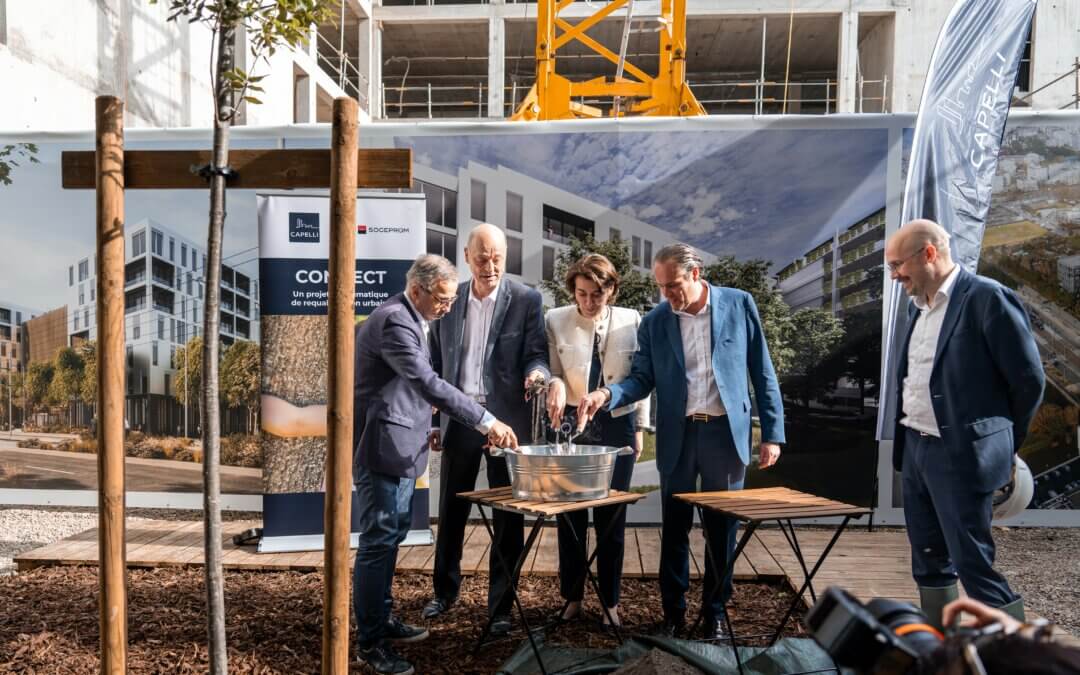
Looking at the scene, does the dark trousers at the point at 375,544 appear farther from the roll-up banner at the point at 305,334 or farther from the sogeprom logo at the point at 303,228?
the sogeprom logo at the point at 303,228

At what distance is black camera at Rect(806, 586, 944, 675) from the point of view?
1115 mm

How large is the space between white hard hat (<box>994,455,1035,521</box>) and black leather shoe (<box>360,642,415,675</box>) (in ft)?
7.09

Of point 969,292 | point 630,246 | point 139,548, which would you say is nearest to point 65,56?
point 139,548

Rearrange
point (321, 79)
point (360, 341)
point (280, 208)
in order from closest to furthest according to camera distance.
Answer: point (360, 341) < point (280, 208) < point (321, 79)

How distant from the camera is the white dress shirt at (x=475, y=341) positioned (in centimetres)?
361

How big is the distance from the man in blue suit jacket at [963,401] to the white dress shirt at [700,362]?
0.74 metres

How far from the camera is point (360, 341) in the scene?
3105 millimetres

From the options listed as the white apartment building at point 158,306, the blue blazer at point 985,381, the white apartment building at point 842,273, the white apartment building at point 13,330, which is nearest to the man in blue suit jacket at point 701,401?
the blue blazer at point 985,381

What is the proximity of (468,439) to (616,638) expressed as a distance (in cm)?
103

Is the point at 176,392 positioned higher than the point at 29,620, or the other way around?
the point at 176,392

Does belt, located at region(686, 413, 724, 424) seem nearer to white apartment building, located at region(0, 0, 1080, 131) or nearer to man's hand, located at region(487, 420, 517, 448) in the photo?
man's hand, located at region(487, 420, 517, 448)

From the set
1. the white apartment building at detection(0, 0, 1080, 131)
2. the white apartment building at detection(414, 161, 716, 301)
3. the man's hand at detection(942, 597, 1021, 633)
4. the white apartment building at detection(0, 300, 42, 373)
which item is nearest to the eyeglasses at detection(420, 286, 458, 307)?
the man's hand at detection(942, 597, 1021, 633)

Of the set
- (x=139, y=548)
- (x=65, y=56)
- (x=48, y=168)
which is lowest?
(x=139, y=548)

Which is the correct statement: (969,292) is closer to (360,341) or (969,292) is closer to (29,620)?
(360,341)
